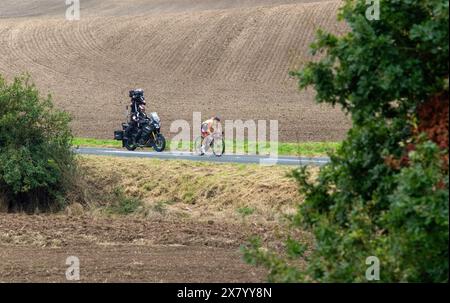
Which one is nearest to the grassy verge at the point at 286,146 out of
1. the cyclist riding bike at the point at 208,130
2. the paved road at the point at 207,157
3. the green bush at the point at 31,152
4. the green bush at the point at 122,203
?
the paved road at the point at 207,157

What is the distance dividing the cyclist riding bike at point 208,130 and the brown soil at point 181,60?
7.15 meters

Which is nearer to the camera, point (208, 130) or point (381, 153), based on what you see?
point (381, 153)

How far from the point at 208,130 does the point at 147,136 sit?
377cm

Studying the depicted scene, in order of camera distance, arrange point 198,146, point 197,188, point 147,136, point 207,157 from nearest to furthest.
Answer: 1. point 197,188
2. point 207,157
3. point 198,146
4. point 147,136

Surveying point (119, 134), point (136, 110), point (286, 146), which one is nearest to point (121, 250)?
point (136, 110)

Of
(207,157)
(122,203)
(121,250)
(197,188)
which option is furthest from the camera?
(207,157)

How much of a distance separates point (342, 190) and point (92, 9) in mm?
81480

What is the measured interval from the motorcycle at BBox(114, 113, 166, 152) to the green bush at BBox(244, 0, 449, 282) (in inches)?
949

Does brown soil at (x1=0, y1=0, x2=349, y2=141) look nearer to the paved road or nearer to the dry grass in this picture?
the paved road

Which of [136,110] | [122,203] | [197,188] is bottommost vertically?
[122,203]

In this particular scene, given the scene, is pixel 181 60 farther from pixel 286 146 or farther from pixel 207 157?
pixel 207 157

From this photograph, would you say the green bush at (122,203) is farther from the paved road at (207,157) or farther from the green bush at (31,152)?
the paved road at (207,157)

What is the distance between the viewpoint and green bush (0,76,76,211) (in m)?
28.8

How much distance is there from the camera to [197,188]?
28.4 meters
